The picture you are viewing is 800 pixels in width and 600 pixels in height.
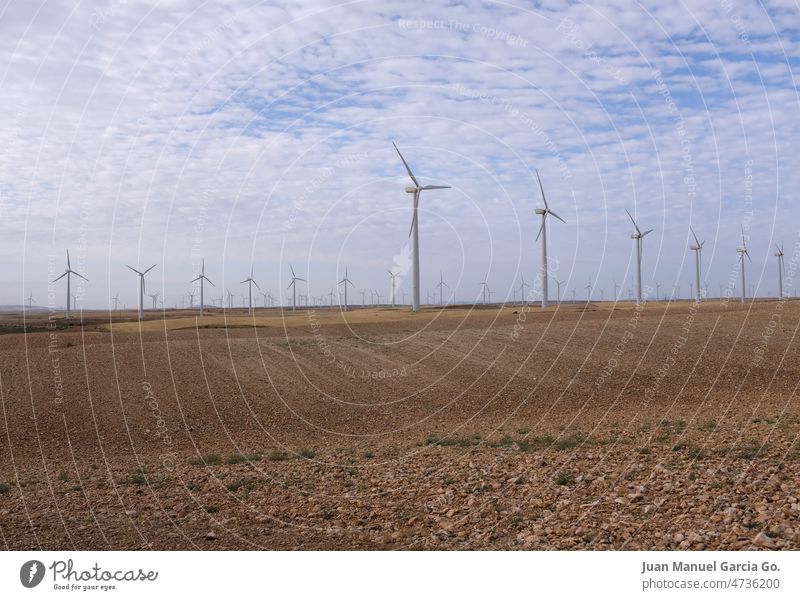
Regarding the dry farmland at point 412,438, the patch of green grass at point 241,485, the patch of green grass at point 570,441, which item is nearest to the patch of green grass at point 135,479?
the dry farmland at point 412,438

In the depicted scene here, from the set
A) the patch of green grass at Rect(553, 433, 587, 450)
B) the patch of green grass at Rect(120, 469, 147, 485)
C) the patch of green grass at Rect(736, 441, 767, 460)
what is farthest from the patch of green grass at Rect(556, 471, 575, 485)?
the patch of green grass at Rect(120, 469, 147, 485)

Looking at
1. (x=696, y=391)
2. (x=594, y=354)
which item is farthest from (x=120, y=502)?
(x=594, y=354)

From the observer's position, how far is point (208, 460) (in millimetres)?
31547

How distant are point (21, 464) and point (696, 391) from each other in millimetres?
38970

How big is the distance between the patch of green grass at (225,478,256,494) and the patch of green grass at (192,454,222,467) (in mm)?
A: 5154

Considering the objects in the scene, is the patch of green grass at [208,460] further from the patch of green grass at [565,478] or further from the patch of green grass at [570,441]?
the patch of green grass at [565,478]

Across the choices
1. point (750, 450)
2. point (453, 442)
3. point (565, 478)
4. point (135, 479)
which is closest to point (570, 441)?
point (453, 442)

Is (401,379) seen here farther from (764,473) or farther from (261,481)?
(764,473)

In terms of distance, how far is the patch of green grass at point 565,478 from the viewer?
75.5ft

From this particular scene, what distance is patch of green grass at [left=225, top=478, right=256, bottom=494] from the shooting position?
24938 mm

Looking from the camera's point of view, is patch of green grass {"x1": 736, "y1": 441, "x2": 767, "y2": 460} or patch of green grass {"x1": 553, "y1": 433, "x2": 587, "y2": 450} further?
patch of green grass {"x1": 553, "y1": 433, "x2": 587, "y2": 450}

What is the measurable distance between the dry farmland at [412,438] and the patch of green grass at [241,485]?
0.36 ft

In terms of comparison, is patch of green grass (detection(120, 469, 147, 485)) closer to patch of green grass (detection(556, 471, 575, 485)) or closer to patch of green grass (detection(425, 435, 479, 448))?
patch of green grass (detection(425, 435, 479, 448))

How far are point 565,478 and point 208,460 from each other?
16.3 meters
